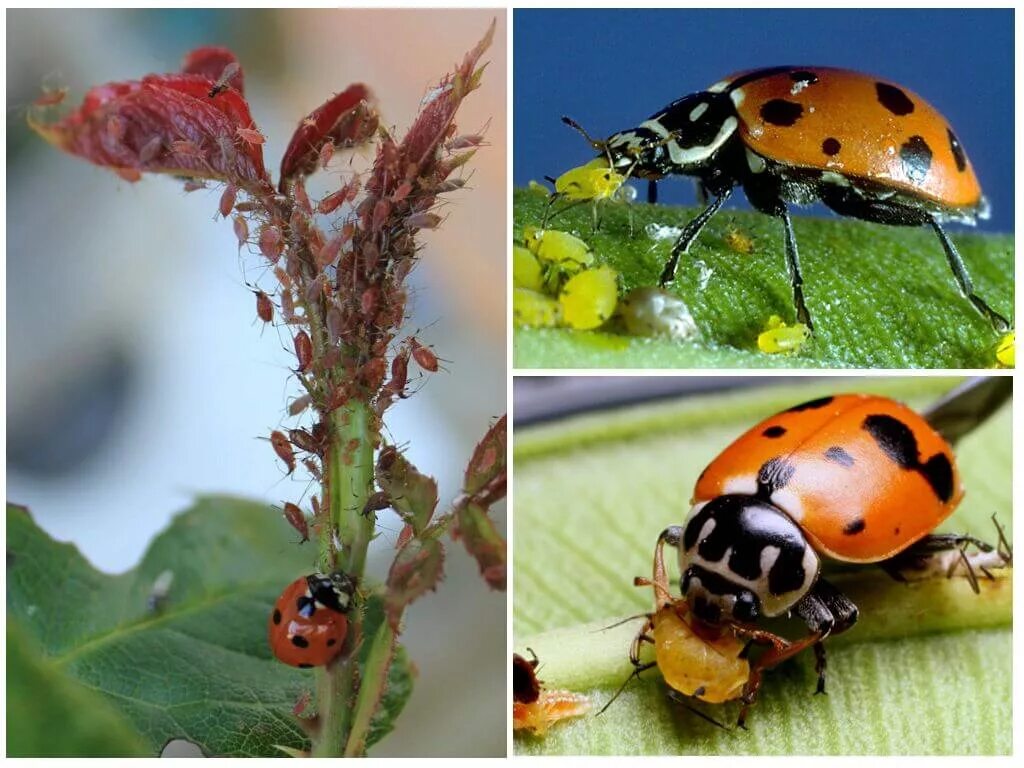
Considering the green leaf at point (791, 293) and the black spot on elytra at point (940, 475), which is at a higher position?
the green leaf at point (791, 293)

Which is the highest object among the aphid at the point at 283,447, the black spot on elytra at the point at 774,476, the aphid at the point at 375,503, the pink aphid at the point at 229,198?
the pink aphid at the point at 229,198

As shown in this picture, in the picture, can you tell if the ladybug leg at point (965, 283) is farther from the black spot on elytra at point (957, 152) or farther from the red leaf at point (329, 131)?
the red leaf at point (329, 131)

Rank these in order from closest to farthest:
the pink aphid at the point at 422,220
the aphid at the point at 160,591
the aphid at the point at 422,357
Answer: the pink aphid at the point at 422,220 → the aphid at the point at 422,357 → the aphid at the point at 160,591

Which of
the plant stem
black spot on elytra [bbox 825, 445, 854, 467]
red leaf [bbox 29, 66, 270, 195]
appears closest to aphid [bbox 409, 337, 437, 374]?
the plant stem

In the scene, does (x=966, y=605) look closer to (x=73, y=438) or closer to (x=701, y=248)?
(x=701, y=248)

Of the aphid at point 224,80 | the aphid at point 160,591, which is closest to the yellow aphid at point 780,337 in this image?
the aphid at point 224,80
